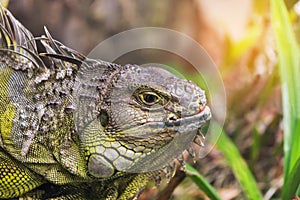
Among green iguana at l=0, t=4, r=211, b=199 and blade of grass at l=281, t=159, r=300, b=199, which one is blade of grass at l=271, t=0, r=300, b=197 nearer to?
blade of grass at l=281, t=159, r=300, b=199

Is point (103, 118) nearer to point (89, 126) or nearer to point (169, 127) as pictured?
point (89, 126)

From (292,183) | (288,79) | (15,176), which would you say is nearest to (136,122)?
(15,176)

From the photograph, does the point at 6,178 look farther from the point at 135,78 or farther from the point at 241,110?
the point at 241,110

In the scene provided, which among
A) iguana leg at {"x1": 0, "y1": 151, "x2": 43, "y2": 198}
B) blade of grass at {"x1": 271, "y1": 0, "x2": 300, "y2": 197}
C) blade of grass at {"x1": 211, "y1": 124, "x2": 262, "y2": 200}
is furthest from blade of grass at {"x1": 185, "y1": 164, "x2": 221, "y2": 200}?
iguana leg at {"x1": 0, "y1": 151, "x2": 43, "y2": 198}

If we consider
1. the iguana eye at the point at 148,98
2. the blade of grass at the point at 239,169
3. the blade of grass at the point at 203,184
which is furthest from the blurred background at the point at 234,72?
the iguana eye at the point at 148,98

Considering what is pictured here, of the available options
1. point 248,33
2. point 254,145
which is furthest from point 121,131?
point 248,33

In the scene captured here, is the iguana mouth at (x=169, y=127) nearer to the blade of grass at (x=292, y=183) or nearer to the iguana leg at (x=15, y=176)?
the iguana leg at (x=15, y=176)
